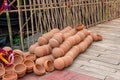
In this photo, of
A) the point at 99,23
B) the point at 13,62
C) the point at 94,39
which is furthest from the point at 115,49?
the point at 99,23

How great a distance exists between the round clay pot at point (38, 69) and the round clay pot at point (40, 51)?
0.34 meters

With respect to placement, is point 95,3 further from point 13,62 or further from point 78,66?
point 13,62

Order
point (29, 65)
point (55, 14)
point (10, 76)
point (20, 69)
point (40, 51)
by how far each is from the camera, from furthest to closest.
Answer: point (55, 14) → point (40, 51) → point (29, 65) → point (20, 69) → point (10, 76)

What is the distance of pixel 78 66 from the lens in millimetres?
3693

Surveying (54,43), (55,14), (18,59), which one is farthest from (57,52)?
(55,14)

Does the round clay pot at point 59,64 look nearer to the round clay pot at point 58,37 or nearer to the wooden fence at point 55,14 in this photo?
the round clay pot at point 58,37

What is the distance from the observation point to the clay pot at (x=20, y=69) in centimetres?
325

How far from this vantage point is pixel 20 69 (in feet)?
11.1

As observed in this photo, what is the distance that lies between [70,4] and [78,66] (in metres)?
2.43

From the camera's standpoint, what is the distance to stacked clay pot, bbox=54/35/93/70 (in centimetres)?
349

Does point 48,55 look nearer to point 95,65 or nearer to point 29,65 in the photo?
point 29,65

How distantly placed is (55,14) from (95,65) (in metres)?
1.99

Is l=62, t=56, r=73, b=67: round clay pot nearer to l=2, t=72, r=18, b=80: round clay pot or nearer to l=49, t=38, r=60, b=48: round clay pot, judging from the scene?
l=49, t=38, r=60, b=48: round clay pot

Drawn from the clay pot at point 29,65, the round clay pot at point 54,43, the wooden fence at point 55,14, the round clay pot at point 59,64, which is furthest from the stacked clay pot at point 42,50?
the wooden fence at point 55,14
